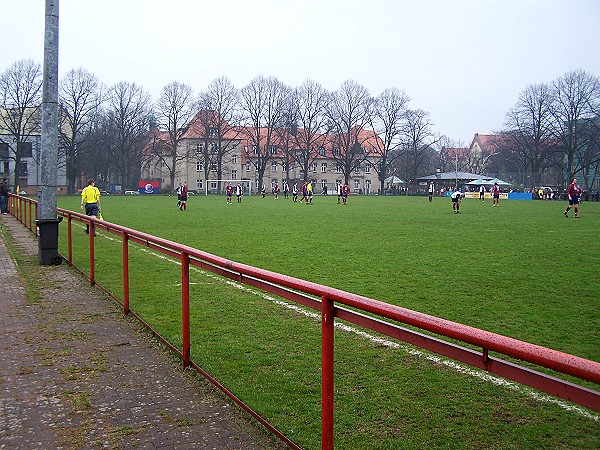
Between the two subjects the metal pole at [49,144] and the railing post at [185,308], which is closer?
the railing post at [185,308]

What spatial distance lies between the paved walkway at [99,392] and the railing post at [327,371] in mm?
549

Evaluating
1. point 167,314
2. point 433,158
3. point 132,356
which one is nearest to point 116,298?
point 167,314

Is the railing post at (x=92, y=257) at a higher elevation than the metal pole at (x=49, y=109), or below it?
below

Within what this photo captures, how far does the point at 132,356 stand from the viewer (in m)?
5.61

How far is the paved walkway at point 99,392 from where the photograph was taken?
3816mm

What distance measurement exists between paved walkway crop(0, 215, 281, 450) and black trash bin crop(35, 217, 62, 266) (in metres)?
4.17

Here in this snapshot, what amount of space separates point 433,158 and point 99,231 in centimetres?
10664

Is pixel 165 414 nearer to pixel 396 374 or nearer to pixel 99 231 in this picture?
pixel 396 374

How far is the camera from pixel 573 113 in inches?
2726

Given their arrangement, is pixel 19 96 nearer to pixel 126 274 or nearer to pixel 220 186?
pixel 220 186

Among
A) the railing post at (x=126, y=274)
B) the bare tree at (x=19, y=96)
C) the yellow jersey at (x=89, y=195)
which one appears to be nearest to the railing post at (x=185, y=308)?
the railing post at (x=126, y=274)

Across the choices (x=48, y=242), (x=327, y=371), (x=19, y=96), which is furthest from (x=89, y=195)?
(x=19, y=96)

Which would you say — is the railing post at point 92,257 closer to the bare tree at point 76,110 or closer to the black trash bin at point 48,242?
the black trash bin at point 48,242

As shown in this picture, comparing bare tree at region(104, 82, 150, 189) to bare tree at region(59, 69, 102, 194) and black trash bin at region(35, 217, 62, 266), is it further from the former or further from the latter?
black trash bin at region(35, 217, 62, 266)
